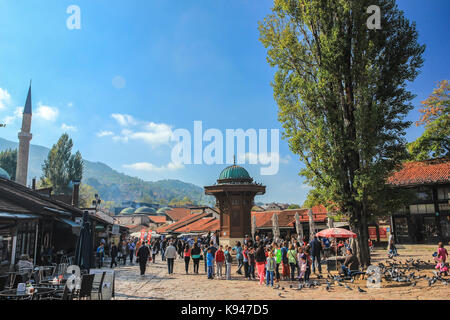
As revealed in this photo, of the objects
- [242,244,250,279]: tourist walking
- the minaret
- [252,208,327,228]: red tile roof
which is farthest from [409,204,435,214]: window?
the minaret

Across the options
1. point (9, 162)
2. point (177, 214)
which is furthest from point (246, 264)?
point (177, 214)

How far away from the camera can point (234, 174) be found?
2930 centimetres

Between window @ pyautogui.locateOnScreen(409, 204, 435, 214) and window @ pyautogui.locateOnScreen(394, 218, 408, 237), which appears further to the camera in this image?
window @ pyautogui.locateOnScreen(394, 218, 408, 237)

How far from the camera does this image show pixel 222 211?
2861 cm

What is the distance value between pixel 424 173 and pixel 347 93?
1614 cm

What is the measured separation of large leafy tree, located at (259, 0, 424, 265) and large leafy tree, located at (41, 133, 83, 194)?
159 ft

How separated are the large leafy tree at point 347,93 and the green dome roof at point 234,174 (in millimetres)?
14051

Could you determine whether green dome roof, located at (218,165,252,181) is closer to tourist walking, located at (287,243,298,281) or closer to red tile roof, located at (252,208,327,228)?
red tile roof, located at (252,208,327,228)

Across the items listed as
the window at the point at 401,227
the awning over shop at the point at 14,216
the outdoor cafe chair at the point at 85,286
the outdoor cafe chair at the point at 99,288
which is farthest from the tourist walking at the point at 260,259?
the window at the point at 401,227

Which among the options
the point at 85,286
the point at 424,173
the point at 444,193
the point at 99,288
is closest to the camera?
the point at 85,286

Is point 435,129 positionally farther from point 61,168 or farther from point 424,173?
point 61,168

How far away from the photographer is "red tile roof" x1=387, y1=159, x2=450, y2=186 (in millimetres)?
24703
